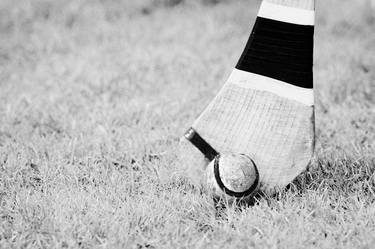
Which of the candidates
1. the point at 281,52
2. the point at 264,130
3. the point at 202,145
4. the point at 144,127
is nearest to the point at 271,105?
the point at 264,130

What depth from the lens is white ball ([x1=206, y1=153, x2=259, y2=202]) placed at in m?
2.06

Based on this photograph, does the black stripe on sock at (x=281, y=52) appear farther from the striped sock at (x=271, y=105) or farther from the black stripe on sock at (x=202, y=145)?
the black stripe on sock at (x=202, y=145)

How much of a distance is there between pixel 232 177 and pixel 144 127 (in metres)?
1.33

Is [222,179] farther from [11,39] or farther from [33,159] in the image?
[11,39]

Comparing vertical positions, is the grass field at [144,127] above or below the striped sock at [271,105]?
below

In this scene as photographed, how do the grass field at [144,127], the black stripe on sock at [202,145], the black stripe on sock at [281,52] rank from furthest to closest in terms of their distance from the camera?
the black stripe on sock at [202,145]
the black stripe on sock at [281,52]
the grass field at [144,127]

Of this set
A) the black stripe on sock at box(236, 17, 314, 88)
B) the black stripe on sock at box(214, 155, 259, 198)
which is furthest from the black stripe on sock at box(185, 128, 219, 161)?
the black stripe on sock at box(236, 17, 314, 88)

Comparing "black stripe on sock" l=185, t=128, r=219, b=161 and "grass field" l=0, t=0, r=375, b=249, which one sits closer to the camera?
"grass field" l=0, t=0, r=375, b=249

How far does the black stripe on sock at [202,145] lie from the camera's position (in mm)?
2283

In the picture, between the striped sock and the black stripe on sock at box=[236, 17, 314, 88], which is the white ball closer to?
the striped sock

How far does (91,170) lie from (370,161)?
161 centimetres

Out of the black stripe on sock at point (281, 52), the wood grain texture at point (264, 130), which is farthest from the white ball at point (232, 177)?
the black stripe on sock at point (281, 52)

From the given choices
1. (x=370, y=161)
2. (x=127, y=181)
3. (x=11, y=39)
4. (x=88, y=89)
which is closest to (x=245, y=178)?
(x=127, y=181)

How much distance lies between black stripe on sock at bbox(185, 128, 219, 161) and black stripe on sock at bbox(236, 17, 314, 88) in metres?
0.42
